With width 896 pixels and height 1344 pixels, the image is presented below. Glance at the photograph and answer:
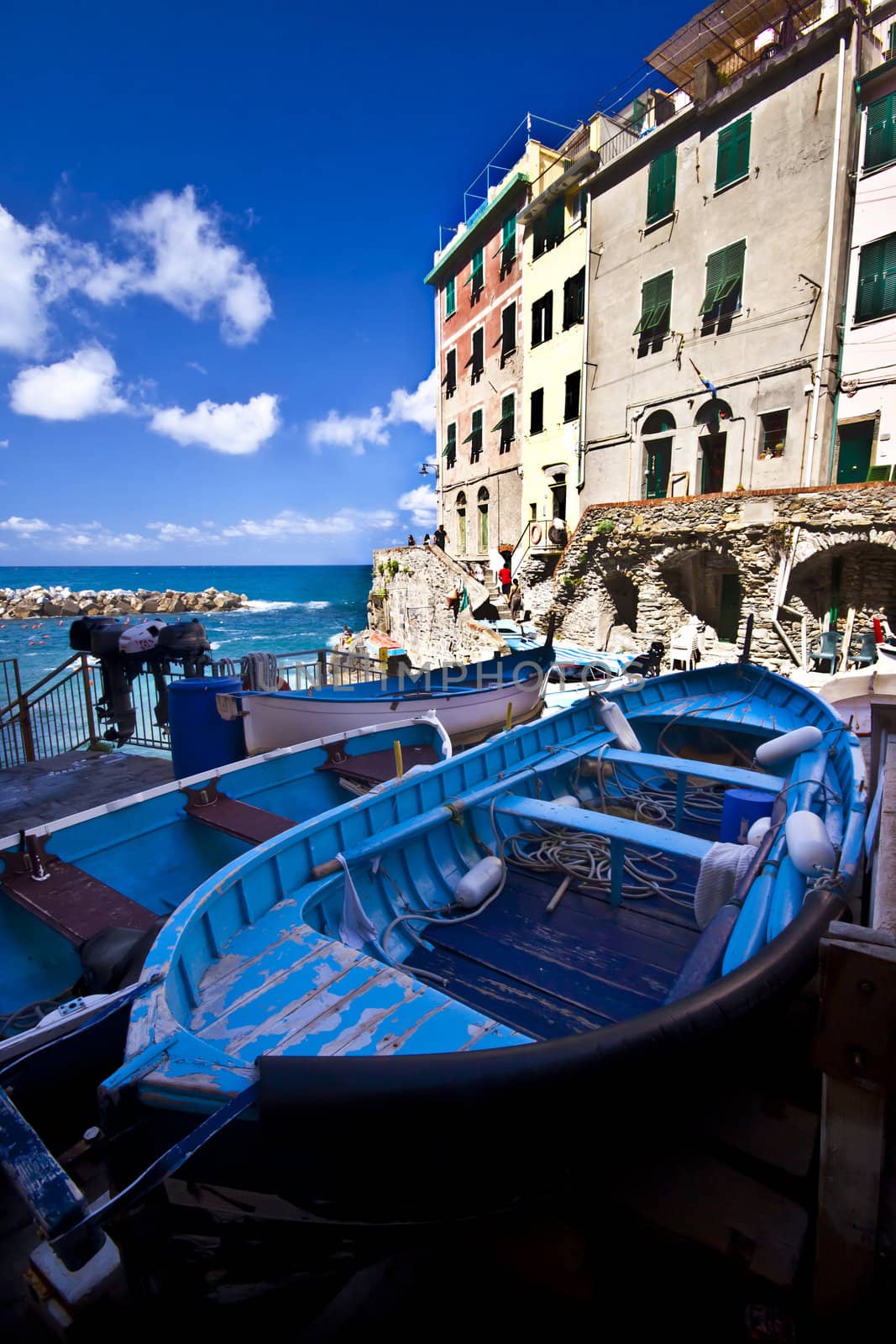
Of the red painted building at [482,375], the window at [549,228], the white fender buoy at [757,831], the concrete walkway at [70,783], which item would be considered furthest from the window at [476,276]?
the white fender buoy at [757,831]

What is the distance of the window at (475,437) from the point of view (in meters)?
30.2

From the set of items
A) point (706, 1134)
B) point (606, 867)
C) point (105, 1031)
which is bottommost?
point (606, 867)

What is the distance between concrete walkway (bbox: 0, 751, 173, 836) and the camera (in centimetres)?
686

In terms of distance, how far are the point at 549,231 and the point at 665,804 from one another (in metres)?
26.4

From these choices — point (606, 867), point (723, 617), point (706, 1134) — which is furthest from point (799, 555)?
point (706, 1134)

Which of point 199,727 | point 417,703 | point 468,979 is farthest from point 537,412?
point 468,979

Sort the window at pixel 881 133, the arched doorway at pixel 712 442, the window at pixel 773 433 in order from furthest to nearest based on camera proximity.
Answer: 1. the arched doorway at pixel 712 442
2. the window at pixel 773 433
3. the window at pixel 881 133

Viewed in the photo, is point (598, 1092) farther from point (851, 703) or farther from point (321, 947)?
point (851, 703)

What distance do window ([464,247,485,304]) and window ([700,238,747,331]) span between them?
1379 centimetres

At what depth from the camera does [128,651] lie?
800 cm

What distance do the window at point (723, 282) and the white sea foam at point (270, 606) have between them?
7008 centimetres

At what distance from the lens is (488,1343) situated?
1.94 m

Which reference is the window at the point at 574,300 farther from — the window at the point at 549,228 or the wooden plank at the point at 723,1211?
the wooden plank at the point at 723,1211

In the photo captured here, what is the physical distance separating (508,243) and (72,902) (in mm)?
31142
